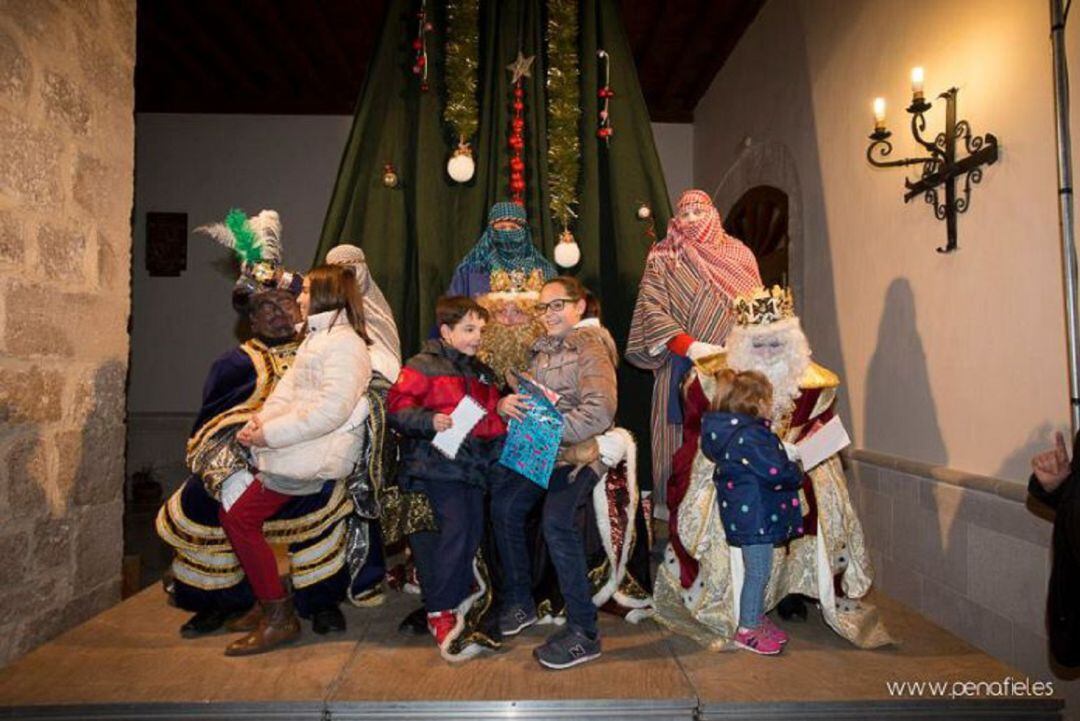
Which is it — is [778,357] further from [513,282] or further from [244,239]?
[244,239]

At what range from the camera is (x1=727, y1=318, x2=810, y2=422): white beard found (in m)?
2.87

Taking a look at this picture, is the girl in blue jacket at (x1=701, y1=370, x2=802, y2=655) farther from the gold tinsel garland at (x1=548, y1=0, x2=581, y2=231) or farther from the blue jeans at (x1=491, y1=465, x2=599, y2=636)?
the gold tinsel garland at (x1=548, y1=0, x2=581, y2=231)

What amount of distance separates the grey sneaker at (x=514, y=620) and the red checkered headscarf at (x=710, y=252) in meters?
1.72

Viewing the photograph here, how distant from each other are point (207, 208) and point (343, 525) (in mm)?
5400

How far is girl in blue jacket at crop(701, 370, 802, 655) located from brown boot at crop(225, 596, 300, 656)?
1.66 meters

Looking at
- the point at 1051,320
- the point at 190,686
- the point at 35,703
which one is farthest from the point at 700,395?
the point at 35,703

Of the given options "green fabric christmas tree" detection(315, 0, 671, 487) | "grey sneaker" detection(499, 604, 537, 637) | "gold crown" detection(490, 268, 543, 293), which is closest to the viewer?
"grey sneaker" detection(499, 604, 537, 637)

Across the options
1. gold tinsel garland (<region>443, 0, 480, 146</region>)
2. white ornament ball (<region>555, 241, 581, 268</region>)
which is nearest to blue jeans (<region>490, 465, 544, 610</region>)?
white ornament ball (<region>555, 241, 581, 268</region>)

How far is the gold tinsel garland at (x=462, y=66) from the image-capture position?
13.5 ft

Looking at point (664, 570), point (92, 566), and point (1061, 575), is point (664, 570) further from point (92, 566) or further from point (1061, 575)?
point (92, 566)

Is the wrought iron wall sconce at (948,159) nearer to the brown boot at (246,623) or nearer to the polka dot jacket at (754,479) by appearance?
the polka dot jacket at (754,479)

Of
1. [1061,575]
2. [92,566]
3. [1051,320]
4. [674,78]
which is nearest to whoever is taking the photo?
[1061,575]

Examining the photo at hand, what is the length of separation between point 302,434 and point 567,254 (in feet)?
6.28

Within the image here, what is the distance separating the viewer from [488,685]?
7.70 ft
